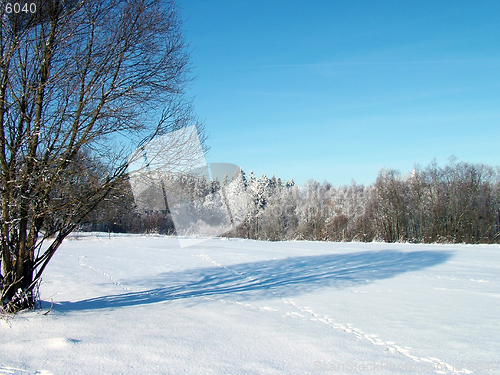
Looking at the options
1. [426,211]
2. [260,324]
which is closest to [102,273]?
[260,324]

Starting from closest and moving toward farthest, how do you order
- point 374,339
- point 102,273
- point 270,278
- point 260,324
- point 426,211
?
point 374,339
point 260,324
point 270,278
point 102,273
point 426,211

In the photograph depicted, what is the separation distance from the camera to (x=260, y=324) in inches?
172

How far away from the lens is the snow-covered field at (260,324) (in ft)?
9.81

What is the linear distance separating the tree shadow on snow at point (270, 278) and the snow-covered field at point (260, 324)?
5cm

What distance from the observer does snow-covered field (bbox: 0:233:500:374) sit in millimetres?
2990

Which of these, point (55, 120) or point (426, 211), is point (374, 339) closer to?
point (55, 120)

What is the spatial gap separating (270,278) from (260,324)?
4.23m

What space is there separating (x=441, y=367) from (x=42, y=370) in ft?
11.1

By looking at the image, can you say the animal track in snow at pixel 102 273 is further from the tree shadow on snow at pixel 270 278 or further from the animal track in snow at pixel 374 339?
the animal track in snow at pixel 374 339

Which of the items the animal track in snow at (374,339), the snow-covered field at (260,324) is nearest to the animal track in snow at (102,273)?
the snow-covered field at (260,324)

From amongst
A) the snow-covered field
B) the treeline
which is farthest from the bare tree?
the treeline

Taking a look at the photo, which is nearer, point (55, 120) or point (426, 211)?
point (55, 120)

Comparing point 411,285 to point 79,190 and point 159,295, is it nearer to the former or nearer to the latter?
point 159,295

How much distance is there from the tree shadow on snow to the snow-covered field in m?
0.05
